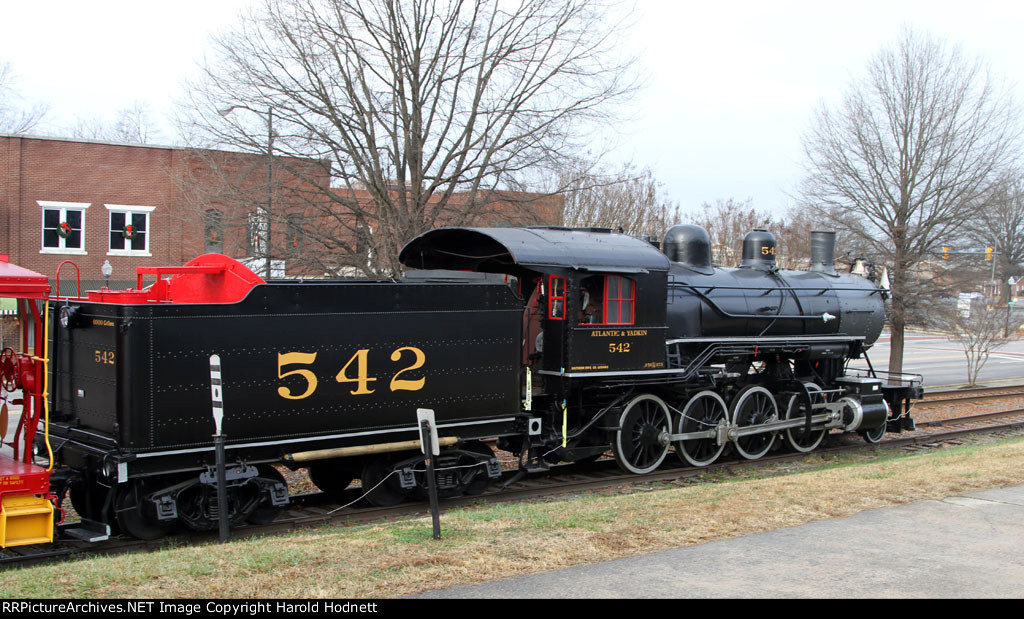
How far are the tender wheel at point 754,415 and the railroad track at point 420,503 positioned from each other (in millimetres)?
223

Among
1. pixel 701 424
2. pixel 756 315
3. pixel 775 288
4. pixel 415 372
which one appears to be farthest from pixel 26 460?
pixel 775 288

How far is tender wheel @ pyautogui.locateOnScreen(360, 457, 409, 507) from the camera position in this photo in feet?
30.9

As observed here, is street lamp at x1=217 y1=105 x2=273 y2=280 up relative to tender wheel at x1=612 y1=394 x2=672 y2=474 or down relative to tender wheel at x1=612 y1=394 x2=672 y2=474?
up

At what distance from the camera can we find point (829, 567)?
6039mm

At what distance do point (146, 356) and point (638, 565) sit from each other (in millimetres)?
4672

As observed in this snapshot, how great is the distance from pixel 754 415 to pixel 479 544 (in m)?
7.51

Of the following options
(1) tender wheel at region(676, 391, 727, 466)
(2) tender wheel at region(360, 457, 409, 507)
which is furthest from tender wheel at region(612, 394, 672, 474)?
(2) tender wheel at region(360, 457, 409, 507)

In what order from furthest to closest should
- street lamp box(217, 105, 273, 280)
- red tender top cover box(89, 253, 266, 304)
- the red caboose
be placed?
street lamp box(217, 105, 273, 280) → red tender top cover box(89, 253, 266, 304) → the red caboose

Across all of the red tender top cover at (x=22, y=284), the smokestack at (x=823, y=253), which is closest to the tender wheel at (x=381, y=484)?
the red tender top cover at (x=22, y=284)

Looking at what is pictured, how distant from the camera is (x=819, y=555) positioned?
6363 mm

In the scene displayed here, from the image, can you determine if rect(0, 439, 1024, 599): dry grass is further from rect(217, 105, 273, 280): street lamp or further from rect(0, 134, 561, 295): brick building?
rect(0, 134, 561, 295): brick building

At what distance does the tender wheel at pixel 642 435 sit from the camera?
11305 mm

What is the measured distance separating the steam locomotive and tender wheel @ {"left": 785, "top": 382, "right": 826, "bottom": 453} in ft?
0.17

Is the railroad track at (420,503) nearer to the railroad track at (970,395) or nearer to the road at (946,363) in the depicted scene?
the railroad track at (970,395)
